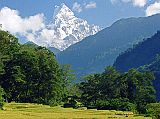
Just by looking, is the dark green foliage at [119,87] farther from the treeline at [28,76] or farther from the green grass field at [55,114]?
the green grass field at [55,114]

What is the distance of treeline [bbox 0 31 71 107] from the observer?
119562 millimetres

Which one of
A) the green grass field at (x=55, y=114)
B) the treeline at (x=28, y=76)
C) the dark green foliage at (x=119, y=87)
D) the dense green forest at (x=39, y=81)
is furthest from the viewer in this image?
the dark green foliage at (x=119, y=87)

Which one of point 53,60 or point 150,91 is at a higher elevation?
point 53,60

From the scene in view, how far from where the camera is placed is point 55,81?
124 m

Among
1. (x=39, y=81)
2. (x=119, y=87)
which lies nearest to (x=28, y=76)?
(x=39, y=81)

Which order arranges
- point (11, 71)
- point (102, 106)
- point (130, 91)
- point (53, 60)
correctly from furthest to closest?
1. point (130, 91)
2. point (53, 60)
3. point (11, 71)
4. point (102, 106)

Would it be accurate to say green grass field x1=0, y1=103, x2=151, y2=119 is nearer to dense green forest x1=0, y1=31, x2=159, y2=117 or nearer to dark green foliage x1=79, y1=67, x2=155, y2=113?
dense green forest x1=0, y1=31, x2=159, y2=117

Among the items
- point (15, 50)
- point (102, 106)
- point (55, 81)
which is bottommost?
point (102, 106)

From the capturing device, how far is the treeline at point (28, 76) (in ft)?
392

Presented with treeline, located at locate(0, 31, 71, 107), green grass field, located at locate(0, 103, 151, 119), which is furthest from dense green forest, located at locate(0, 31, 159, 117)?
green grass field, located at locate(0, 103, 151, 119)

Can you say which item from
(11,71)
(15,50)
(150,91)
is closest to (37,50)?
Result: (15,50)

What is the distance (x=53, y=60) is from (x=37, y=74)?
8138mm

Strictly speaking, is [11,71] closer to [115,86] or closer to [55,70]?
[55,70]

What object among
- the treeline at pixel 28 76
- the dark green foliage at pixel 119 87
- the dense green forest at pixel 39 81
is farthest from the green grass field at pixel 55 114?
the dark green foliage at pixel 119 87
